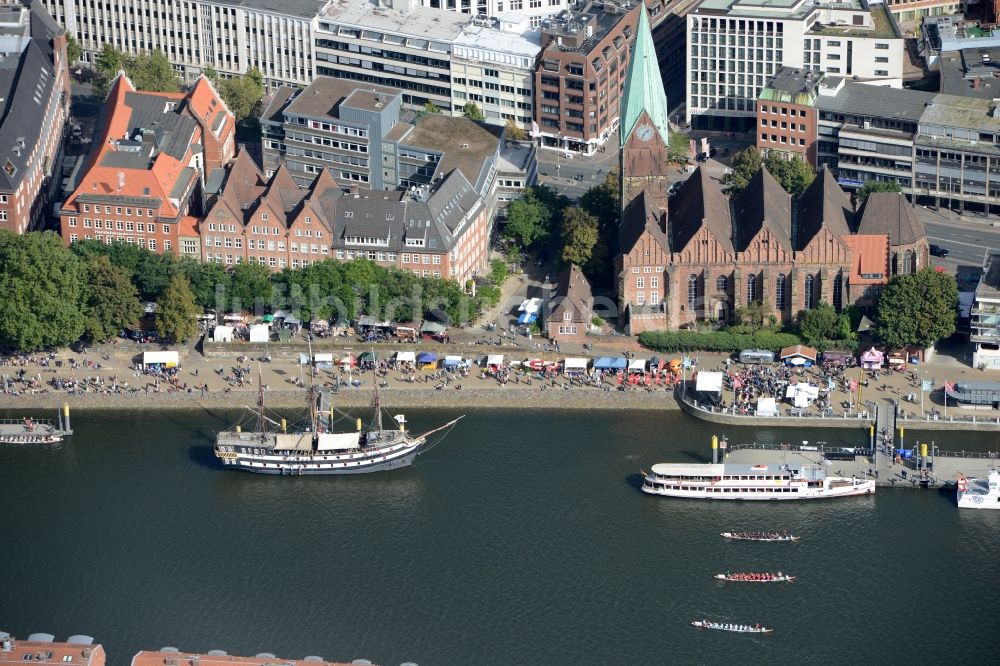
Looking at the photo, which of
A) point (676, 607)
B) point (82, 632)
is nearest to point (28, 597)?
point (82, 632)

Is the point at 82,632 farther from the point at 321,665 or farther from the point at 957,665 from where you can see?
the point at 957,665

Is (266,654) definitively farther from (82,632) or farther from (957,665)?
(957,665)

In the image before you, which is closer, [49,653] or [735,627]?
[49,653]

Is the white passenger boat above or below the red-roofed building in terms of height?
below

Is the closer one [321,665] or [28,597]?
[321,665]

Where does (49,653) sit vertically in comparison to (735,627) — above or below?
above

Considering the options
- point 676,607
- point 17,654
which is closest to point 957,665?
point 676,607
